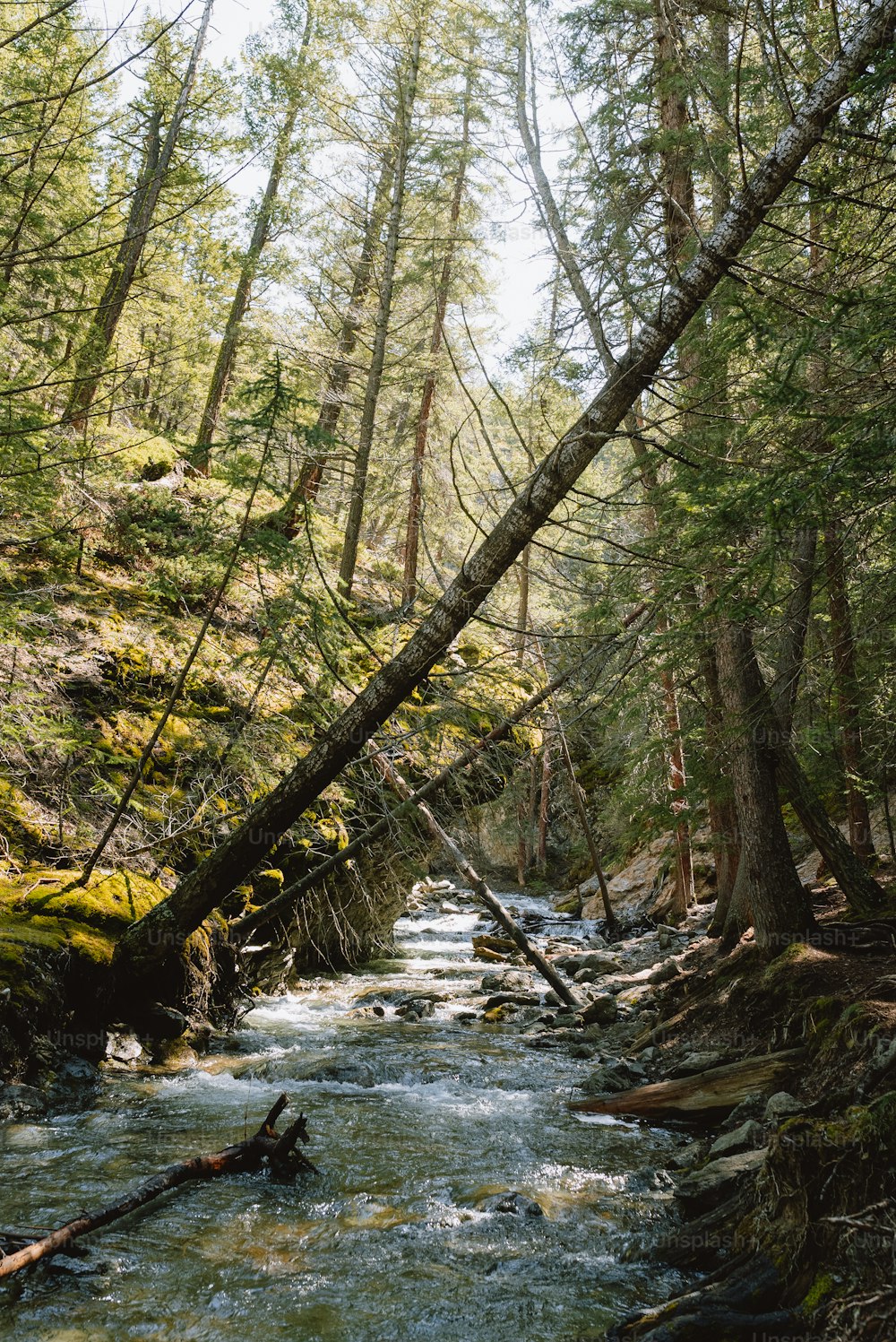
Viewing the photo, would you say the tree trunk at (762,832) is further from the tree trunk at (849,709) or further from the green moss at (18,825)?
the green moss at (18,825)

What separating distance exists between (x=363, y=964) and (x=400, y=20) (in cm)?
1832

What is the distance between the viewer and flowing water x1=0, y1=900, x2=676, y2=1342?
3578mm

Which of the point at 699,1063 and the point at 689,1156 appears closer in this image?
the point at 689,1156

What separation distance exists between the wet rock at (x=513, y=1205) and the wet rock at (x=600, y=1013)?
5.68 m

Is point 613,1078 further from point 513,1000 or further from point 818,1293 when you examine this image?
point 818,1293

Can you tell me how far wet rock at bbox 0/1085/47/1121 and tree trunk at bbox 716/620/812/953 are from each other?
676cm

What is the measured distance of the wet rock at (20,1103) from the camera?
5570 mm

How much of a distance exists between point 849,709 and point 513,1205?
7337 millimetres

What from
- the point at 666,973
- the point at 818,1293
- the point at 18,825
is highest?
the point at 18,825

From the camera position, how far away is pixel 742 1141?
4996 millimetres

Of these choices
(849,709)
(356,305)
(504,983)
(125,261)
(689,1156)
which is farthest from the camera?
(356,305)

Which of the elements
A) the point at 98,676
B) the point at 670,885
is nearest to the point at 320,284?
the point at 98,676

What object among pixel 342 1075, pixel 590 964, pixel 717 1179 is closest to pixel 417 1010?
pixel 342 1075

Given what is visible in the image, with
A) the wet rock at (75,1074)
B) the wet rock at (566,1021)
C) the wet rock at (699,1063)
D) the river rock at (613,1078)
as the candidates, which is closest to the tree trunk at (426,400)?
the wet rock at (566,1021)
